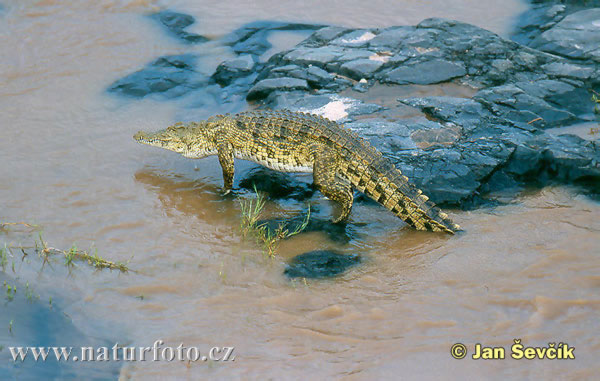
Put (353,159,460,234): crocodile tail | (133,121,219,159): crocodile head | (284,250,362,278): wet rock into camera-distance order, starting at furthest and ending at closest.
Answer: (133,121,219,159): crocodile head, (353,159,460,234): crocodile tail, (284,250,362,278): wet rock

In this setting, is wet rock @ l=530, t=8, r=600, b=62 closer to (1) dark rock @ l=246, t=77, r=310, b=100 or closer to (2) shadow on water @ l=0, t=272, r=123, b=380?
(1) dark rock @ l=246, t=77, r=310, b=100

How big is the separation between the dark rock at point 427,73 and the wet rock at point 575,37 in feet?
6.47

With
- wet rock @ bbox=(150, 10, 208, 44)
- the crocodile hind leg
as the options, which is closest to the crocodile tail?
the crocodile hind leg

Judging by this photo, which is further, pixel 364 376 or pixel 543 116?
pixel 543 116

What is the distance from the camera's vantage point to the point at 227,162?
7008 millimetres

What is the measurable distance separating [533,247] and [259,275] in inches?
106

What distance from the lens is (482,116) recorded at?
25.9 feet

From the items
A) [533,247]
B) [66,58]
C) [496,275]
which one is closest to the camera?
[496,275]

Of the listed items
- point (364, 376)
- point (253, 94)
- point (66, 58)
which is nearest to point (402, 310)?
point (364, 376)

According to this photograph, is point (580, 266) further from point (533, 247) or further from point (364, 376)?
point (364, 376)

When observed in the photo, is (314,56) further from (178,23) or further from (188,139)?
(178,23)

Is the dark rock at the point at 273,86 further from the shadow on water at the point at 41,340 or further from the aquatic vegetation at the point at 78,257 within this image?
the shadow on water at the point at 41,340

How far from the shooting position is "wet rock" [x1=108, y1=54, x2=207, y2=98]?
957 centimetres

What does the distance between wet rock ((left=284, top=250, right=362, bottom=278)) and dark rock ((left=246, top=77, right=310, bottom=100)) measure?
357 centimetres
